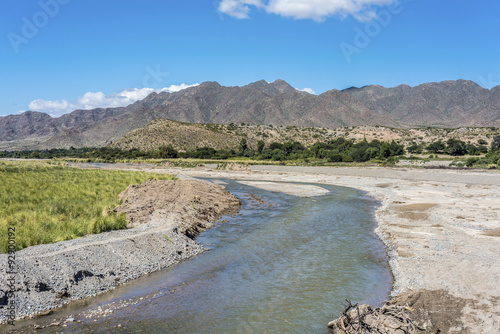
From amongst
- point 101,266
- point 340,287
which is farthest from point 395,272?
point 101,266

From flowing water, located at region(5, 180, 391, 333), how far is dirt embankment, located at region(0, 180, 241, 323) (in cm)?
63

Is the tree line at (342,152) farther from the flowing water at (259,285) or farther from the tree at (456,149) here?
the flowing water at (259,285)

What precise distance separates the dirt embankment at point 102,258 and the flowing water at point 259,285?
2.05 feet

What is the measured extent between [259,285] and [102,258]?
5.53 metres

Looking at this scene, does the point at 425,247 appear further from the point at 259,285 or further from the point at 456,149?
the point at 456,149

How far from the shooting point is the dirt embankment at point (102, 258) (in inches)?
393

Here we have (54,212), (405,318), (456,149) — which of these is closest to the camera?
(405,318)

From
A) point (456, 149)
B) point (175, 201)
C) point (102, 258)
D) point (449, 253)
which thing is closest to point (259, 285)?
point (102, 258)

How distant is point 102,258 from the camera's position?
41.5 ft

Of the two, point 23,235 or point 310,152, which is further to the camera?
point 310,152

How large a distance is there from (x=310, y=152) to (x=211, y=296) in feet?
287

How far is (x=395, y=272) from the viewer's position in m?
13.0

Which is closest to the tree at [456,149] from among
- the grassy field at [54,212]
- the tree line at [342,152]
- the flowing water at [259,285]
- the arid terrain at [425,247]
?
the tree line at [342,152]

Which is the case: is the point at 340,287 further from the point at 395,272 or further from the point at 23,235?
the point at 23,235
